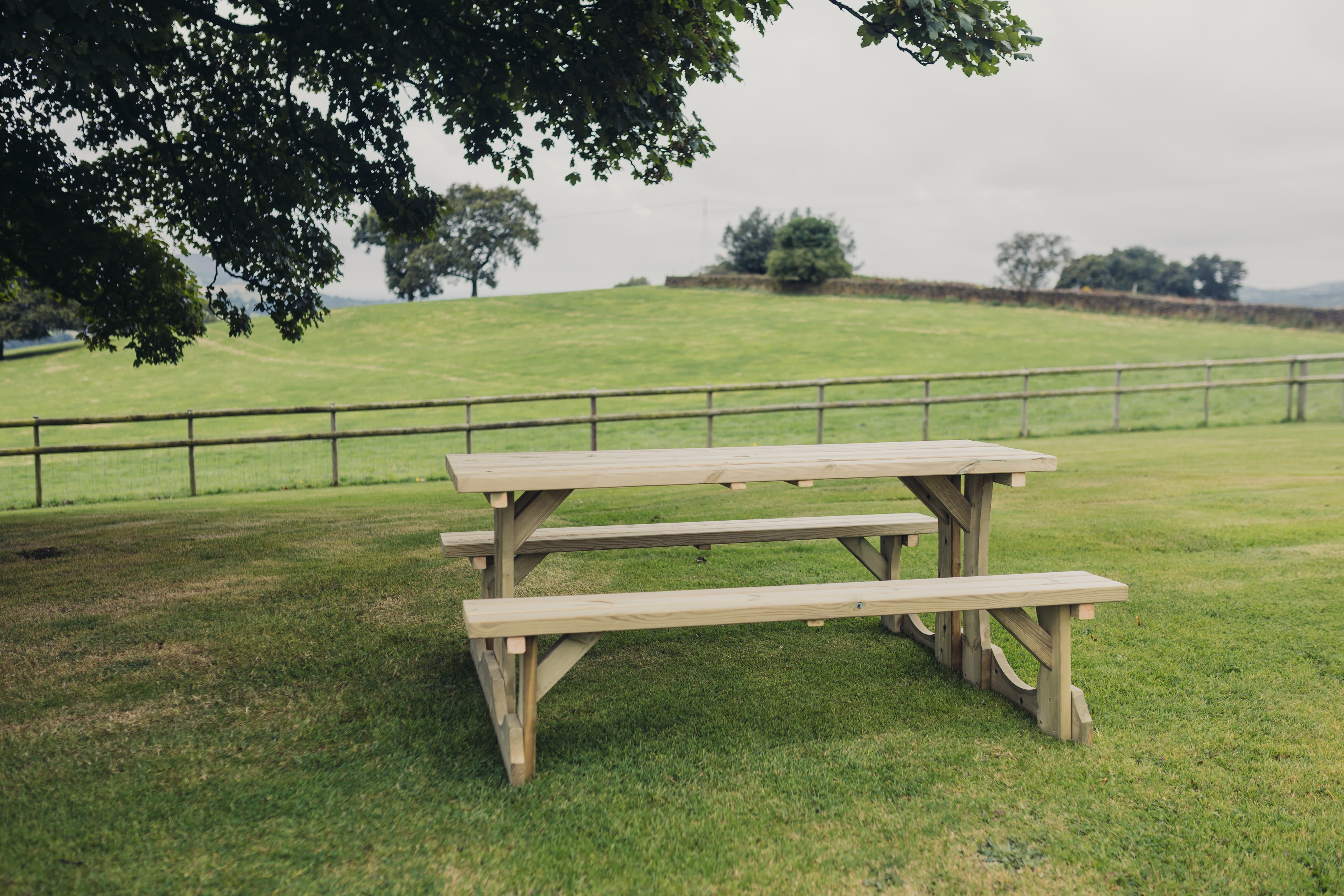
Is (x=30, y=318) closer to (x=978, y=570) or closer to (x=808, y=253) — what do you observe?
(x=808, y=253)

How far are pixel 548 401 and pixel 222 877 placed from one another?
22.8 meters

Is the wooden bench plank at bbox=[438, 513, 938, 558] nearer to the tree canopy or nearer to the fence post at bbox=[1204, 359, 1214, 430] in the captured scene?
the fence post at bbox=[1204, 359, 1214, 430]

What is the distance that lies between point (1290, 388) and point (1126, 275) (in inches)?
3135

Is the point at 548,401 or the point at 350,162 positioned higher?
the point at 350,162

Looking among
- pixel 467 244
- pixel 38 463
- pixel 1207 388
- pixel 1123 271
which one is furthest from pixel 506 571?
pixel 1123 271

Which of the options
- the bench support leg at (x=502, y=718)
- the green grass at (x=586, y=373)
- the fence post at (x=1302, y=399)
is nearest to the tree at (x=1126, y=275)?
the green grass at (x=586, y=373)

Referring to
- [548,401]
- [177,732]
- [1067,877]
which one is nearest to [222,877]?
[177,732]

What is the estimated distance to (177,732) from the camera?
329cm

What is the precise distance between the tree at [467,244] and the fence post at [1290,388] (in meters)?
47.2

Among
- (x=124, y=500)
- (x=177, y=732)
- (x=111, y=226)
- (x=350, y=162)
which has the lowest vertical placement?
(x=124, y=500)

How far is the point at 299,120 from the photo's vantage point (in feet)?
24.3

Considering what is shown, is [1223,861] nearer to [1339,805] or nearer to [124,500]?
[1339,805]

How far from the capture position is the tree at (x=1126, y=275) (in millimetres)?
83938

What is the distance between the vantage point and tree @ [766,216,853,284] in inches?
1700
